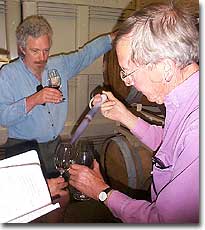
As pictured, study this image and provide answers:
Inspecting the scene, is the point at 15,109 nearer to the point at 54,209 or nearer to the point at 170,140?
the point at 54,209

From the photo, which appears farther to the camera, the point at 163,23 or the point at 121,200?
the point at 121,200

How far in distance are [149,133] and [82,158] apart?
0.60ft

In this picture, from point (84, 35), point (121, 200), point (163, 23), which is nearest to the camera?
point (163, 23)

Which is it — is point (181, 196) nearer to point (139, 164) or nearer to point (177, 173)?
point (177, 173)

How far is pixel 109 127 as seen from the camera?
80 cm

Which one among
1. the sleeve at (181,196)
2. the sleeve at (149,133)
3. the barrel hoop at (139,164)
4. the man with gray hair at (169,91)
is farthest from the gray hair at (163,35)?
the barrel hoop at (139,164)

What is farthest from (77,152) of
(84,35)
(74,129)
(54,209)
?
(84,35)

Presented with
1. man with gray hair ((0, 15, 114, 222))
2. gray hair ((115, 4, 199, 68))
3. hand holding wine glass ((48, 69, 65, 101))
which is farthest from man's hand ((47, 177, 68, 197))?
gray hair ((115, 4, 199, 68))

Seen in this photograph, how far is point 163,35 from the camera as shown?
0.52m

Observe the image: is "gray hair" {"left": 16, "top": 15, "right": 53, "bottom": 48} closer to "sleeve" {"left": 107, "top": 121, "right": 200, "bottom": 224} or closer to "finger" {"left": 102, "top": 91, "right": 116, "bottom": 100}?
"finger" {"left": 102, "top": 91, "right": 116, "bottom": 100}

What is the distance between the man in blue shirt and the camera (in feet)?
2.18

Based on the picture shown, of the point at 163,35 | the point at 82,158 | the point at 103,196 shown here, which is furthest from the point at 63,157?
the point at 163,35

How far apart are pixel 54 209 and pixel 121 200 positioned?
14 centimetres

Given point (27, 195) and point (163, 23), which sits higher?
point (163, 23)
